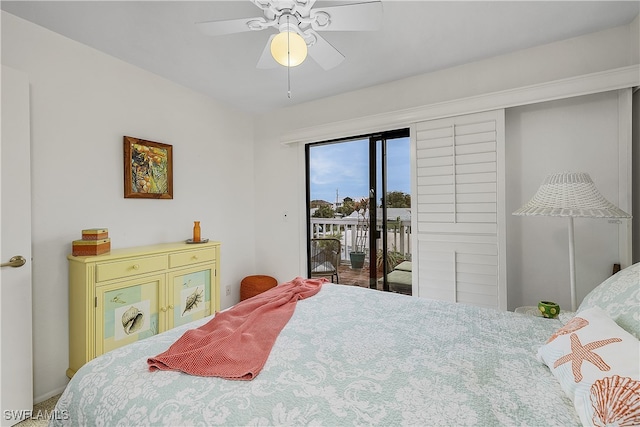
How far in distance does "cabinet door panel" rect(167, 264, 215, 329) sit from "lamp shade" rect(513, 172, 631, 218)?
2.59m

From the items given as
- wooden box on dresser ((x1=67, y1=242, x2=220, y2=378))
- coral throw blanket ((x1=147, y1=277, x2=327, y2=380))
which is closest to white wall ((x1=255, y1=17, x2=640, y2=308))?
wooden box on dresser ((x1=67, y1=242, x2=220, y2=378))

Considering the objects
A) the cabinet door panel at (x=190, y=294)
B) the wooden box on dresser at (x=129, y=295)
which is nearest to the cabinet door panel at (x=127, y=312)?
the wooden box on dresser at (x=129, y=295)

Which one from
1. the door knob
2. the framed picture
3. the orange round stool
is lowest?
the orange round stool

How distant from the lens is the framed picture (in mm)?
2637

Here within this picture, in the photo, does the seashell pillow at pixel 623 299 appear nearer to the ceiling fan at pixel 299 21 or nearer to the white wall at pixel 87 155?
Answer: the ceiling fan at pixel 299 21

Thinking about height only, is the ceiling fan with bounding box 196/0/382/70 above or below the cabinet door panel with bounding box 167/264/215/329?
above

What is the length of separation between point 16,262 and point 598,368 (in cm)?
279

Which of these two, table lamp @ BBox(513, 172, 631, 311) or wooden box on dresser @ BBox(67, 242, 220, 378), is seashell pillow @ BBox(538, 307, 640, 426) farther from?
wooden box on dresser @ BBox(67, 242, 220, 378)

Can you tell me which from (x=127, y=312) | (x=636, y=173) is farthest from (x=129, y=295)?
(x=636, y=173)

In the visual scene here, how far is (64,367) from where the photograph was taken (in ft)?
7.34

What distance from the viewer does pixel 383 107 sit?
122 inches

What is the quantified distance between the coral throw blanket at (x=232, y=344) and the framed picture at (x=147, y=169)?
5.45 feet

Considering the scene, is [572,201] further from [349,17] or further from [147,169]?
[147,169]

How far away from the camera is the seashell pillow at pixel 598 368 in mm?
762
